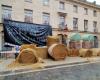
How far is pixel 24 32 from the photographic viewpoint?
23.3 meters

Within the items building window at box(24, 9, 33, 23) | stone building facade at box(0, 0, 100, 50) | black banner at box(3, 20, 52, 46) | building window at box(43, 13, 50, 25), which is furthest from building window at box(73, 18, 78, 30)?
building window at box(24, 9, 33, 23)

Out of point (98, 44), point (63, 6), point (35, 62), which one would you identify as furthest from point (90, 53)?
point (98, 44)

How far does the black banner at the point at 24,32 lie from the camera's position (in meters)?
21.8

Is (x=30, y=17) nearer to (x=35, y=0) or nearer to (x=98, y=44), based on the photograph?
(x=35, y=0)

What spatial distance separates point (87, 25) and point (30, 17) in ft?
40.7

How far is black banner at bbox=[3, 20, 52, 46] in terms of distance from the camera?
21.8 m

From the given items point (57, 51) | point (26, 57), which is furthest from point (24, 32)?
point (26, 57)

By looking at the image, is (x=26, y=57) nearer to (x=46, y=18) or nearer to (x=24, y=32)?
(x=24, y=32)

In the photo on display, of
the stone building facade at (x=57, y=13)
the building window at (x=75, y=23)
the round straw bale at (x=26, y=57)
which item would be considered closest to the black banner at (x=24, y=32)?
the stone building facade at (x=57, y=13)

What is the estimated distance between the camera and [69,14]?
30922mm

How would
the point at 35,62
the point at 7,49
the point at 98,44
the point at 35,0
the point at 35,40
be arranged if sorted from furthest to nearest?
the point at 98,44 → the point at 35,0 → the point at 35,40 → the point at 7,49 → the point at 35,62

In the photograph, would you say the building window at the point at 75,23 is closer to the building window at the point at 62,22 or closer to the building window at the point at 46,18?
the building window at the point at 62,22

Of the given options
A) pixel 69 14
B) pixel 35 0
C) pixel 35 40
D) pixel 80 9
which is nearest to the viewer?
pixel 35 40

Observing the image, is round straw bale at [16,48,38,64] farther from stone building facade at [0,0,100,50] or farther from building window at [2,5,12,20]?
building window at [2,5,12,20]
